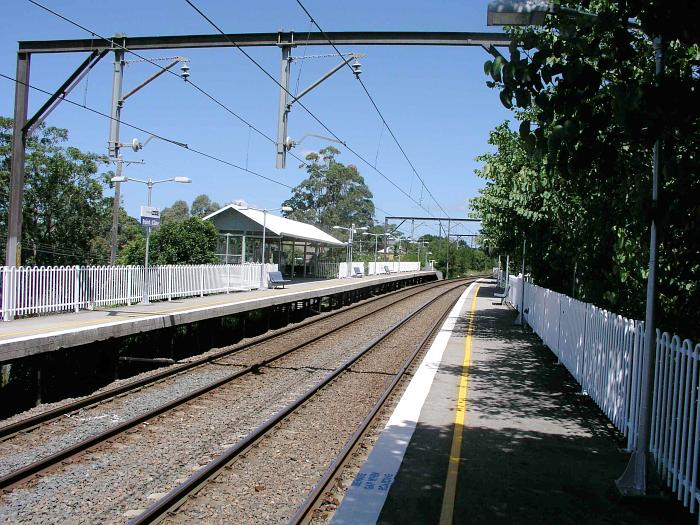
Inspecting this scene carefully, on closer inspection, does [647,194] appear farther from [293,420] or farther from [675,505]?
[293,420]

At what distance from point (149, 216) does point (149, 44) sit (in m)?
5.19

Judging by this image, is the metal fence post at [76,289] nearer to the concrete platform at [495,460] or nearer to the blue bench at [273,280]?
the concrete platform at [495,460]

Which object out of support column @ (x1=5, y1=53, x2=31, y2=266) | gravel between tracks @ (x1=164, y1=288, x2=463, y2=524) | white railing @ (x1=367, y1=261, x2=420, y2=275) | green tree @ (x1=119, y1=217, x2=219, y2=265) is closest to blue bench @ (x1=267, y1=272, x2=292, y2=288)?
green tree @ (x1=119, y1=217, x2=219, y2=265)

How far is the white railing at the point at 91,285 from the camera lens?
1384cm

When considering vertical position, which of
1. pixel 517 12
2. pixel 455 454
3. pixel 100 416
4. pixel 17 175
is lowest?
pixel 100 416

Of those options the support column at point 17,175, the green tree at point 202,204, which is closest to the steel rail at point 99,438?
the support column at point 17,175

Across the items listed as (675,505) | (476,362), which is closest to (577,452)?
(675,505)

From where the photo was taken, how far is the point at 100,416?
8180 mm

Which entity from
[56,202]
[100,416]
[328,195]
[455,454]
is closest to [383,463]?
[455,454]

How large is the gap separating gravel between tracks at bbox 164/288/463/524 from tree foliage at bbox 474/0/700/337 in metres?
3.50

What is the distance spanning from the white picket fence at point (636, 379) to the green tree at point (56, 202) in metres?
33.6

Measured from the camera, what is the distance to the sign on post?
18.5 metres

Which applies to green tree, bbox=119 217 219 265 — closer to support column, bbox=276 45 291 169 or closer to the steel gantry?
the steel gantry

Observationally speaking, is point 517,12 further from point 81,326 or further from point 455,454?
point 81,326
